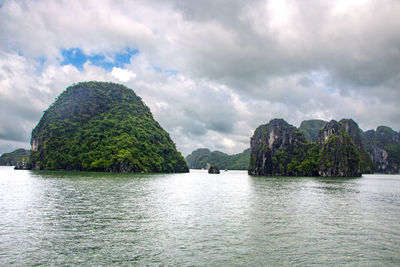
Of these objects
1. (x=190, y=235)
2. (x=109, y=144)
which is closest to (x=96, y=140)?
(x=109, y=144)

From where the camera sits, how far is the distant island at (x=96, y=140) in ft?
488

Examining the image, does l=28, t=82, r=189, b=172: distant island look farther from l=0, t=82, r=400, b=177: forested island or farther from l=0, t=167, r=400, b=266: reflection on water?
l=0, t=167, r=400, b=266: reflection on water

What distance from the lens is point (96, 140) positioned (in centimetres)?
16350

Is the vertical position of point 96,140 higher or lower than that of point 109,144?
higher

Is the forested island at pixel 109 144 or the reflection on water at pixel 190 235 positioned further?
the forested island at pixel 109 144

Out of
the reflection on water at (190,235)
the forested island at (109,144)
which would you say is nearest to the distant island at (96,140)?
the forested island at (109,144)

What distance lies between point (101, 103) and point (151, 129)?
1695 inches

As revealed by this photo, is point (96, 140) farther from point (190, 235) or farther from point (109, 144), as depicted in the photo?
point (190, 235)

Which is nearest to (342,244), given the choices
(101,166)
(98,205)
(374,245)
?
(374,245)

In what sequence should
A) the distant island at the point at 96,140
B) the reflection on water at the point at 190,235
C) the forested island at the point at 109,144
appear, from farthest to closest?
the forested island at the point at 109,144, the distant island at the point at 96,140, the reflection on water at the point at 190,235

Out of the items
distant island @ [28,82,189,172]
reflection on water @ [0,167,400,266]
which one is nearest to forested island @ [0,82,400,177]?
distant island @ [28,82,189,172]

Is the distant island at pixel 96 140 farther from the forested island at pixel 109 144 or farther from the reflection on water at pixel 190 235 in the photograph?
the reflection on water at pixel 190 235

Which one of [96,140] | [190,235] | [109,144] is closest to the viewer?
[190,235]

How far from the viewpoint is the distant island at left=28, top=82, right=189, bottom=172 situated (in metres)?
149
